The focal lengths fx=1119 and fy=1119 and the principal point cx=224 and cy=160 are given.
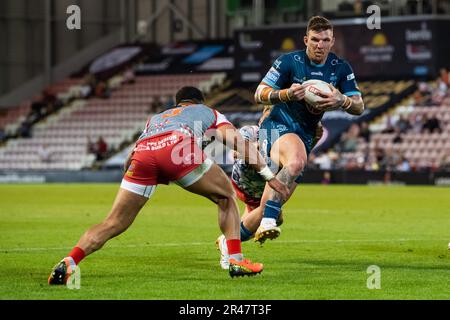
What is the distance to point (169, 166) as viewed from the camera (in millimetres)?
11328

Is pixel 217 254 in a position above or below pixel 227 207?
below

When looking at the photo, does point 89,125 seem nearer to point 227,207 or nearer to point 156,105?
point 156,105

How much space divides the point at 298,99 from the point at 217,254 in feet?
9.81

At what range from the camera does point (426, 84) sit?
44438mm

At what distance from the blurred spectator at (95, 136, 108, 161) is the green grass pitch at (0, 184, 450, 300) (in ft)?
64.5

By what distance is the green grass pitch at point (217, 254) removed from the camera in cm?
1072

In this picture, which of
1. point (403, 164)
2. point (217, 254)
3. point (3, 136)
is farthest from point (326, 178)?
point (217, 254)

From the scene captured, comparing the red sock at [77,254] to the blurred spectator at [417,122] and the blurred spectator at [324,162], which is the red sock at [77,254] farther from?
the blurred spectator at [417,122]

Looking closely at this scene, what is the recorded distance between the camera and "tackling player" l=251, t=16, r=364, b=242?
13.0 metres

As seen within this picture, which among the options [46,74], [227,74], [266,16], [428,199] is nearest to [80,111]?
[46,74]

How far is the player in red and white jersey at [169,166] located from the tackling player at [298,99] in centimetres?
154

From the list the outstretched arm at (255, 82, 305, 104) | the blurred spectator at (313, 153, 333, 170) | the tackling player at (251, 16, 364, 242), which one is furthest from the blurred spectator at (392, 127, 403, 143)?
the outstretched arm at (255, 82, 305, 104)
